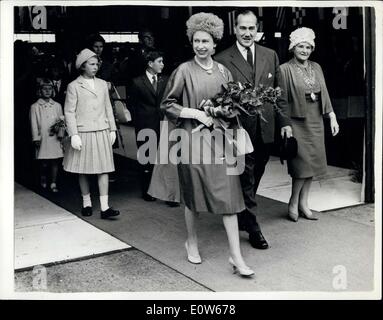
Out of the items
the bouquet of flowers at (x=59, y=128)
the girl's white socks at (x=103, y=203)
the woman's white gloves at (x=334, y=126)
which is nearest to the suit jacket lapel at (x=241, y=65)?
the woman's white gloves at (x=334, y=126)

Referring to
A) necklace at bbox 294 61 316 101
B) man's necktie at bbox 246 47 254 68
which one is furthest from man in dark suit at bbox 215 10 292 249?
necklace at bbox 294 61 316 101

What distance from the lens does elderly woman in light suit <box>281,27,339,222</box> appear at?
5035 millimetres

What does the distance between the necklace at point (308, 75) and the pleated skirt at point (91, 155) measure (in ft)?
5.98

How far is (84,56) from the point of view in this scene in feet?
16.6

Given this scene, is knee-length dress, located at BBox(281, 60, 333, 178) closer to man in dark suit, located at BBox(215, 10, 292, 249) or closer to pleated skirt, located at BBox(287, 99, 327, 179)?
pleated skirt, located at BBox(287, 99, 327, 179)

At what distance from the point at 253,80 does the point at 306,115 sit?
777 millimetres

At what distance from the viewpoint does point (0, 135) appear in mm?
4148

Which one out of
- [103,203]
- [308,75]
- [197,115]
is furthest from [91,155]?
[308,75]

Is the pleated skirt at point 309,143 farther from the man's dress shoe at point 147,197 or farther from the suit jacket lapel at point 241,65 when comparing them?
the man's dress shoe at point 147,197

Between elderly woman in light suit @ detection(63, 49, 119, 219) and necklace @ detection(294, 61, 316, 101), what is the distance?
5.69 feet
